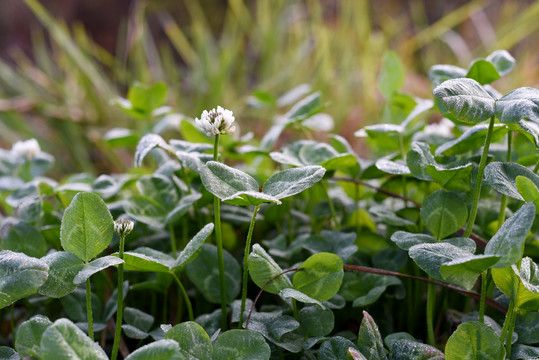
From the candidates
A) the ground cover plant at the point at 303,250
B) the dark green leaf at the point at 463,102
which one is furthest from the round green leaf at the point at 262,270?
the dark green leaf at the point at 463,102

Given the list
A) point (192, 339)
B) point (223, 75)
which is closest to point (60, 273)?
point (192, 339)

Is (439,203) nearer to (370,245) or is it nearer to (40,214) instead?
(370,245)

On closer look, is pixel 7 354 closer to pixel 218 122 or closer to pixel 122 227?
pixel 122 227

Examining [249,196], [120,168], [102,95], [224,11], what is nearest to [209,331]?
[249,196]

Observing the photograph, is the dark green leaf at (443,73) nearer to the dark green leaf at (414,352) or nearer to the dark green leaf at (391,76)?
the dark green leaf at (391,76)

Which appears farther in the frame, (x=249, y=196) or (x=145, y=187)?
(x=145, y=187)
